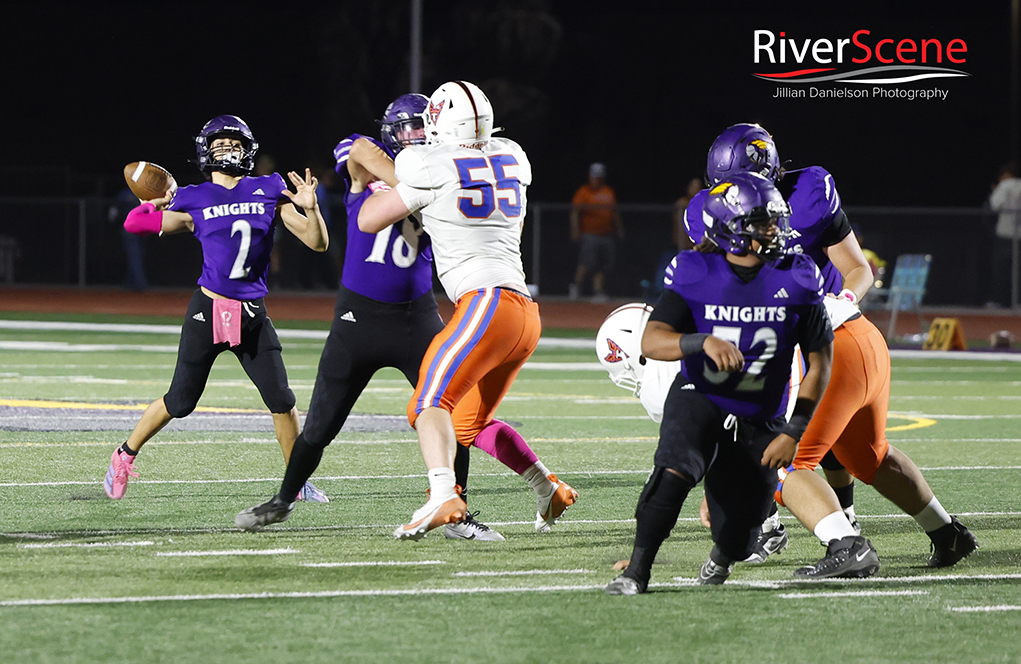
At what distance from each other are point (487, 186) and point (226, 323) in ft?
Answer: 6.03

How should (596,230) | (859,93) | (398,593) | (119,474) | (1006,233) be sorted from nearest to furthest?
(398,593), (119,474), (1006,233), (596,230), (859,93)

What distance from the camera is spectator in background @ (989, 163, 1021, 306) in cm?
2306

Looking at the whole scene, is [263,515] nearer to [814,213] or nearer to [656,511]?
[656,511]

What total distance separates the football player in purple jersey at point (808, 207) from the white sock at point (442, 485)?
1282mm

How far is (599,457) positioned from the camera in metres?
9.94

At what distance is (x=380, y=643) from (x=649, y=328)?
143cm

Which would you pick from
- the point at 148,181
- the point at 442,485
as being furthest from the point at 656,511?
the point at 148,181

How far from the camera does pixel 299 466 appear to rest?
698 centimetres

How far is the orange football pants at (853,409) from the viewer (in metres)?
6.11

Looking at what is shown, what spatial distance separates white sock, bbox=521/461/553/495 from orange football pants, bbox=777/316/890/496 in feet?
4.14

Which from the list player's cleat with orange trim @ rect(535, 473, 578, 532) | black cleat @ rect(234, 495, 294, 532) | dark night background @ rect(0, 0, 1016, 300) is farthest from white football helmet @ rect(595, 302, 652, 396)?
dark night background @ rect(0, 0, 1016, 300)

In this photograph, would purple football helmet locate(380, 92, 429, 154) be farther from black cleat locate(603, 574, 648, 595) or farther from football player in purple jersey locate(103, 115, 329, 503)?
black cleat locate(603, 574, 648, 595)

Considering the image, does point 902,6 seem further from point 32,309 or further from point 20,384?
point 20,384

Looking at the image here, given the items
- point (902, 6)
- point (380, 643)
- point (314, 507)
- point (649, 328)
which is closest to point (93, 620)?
point (380, 643)
